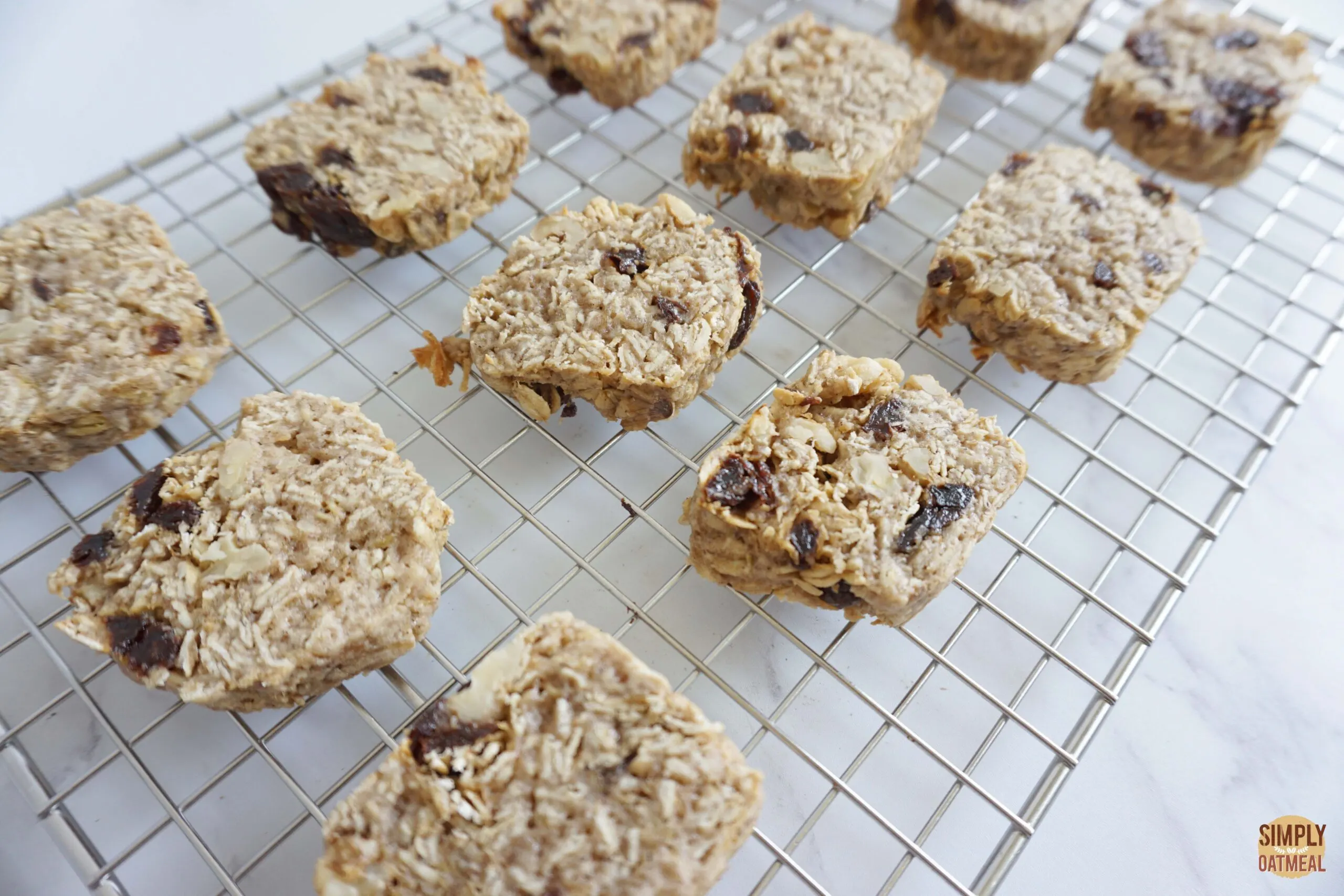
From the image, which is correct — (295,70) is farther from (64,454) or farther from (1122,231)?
(1122,231)

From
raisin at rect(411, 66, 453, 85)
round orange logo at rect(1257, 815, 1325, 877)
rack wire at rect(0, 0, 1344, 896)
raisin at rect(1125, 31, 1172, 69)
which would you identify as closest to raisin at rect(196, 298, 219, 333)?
rack wire at rect(0, 0, 1344, 896)

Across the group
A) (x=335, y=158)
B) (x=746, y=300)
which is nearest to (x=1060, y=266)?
(x=746, y=300)

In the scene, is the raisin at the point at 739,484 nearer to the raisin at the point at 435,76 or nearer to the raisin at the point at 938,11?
the raisin at the point at 435,76

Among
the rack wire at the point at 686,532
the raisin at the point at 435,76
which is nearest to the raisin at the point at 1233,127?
the rack wire at the point at 686,532

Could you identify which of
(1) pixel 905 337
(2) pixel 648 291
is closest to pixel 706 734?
(2) pixel 648 291

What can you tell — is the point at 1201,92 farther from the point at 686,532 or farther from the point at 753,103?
the point at 686,532

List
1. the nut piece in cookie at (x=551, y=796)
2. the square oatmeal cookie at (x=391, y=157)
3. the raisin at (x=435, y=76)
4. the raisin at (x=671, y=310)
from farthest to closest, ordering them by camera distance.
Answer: the raisin at (x=435, y=76), the square oatmeal cookie at (x=391, y=157), the raisin at (x=671, y=310), the nut piece in cookie at (x=551, y=796)

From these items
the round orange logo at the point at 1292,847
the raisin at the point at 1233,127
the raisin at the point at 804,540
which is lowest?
the round orange logo at the point at 1292,847
